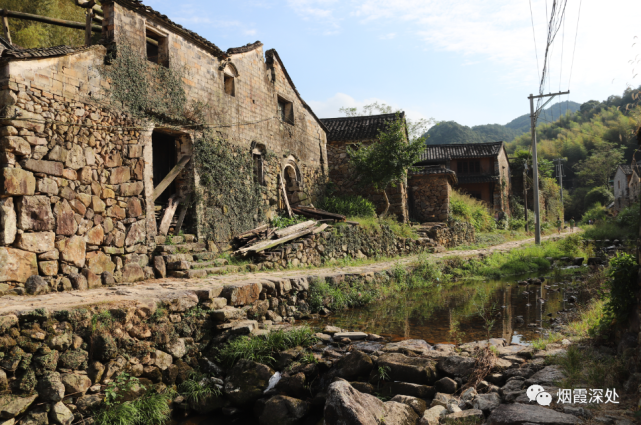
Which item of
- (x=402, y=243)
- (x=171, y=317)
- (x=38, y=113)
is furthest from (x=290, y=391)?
(x=402, y=243)

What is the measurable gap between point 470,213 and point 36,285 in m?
21.1

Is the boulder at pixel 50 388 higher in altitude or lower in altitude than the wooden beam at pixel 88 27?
lower

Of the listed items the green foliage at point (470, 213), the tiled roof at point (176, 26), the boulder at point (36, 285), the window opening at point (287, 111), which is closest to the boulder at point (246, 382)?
the boulder at point (36, 285)

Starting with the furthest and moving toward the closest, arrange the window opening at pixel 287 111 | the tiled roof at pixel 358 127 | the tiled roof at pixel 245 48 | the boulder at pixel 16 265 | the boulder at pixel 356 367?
the tiled roof at pixel 358 127 → the window opening at pixel 287 111 → the tiled roof at pixel 245 48 → the boulder at pixel 16 265 → the boulder at pixel 356 367

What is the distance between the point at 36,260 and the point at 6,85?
272cm

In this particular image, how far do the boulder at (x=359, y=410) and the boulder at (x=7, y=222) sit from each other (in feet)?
17.7

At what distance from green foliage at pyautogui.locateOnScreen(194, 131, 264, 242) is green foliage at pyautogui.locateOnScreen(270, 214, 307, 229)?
18.9 inches

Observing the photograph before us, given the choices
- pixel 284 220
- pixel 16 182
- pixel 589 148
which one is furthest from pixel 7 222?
pixel 589 148

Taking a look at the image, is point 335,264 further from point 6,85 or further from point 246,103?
point 6,85

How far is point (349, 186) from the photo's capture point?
18125 mm

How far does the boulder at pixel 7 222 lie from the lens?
640cm

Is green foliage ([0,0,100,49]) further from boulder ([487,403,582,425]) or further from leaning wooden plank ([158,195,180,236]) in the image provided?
boulder ([487,403,582,425])

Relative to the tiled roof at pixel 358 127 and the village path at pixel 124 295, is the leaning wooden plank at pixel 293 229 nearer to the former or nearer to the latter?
the village path at pixel 124 295

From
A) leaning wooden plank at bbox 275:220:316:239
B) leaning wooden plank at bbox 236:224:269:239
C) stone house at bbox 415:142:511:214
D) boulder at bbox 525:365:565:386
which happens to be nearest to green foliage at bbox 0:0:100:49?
leaning wooden plank at bbox 236:224:269:239
